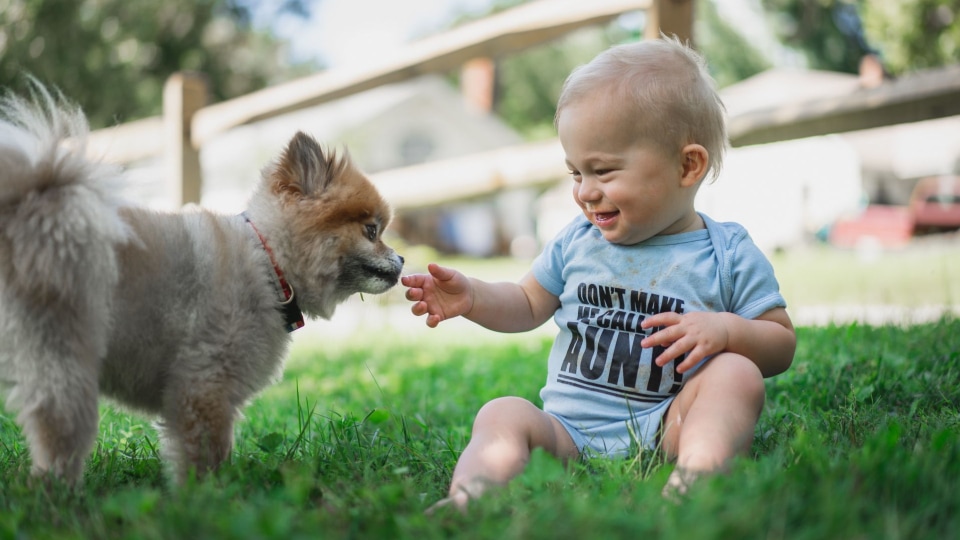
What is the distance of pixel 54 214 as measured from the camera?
2.23 m

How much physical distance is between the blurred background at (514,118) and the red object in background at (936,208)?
68 millimetres

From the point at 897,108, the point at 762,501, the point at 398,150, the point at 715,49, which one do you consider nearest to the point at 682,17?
the point at 897,108

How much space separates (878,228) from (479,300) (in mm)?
27910

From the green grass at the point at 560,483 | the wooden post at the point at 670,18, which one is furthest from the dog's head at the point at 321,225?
the wooden post at the point at 670,18

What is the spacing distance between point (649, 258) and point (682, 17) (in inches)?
108

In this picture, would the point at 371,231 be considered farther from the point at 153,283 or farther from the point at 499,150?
the point at 499,150

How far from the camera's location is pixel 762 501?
173 centimetres

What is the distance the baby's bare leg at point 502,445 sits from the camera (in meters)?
2.17

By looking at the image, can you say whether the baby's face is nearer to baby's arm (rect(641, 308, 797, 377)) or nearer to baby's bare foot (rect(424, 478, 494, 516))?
baby's arm (rect(641, 308, 797, 377))

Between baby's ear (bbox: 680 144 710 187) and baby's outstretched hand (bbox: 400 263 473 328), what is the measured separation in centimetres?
83

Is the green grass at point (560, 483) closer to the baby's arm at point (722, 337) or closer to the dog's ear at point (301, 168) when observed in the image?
the baby's arm at point (722, 337)

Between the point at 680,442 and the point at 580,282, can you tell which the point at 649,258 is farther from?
the point at 680,442

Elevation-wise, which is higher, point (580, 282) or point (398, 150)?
point (580, 282)

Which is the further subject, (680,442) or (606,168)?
(606,168)
